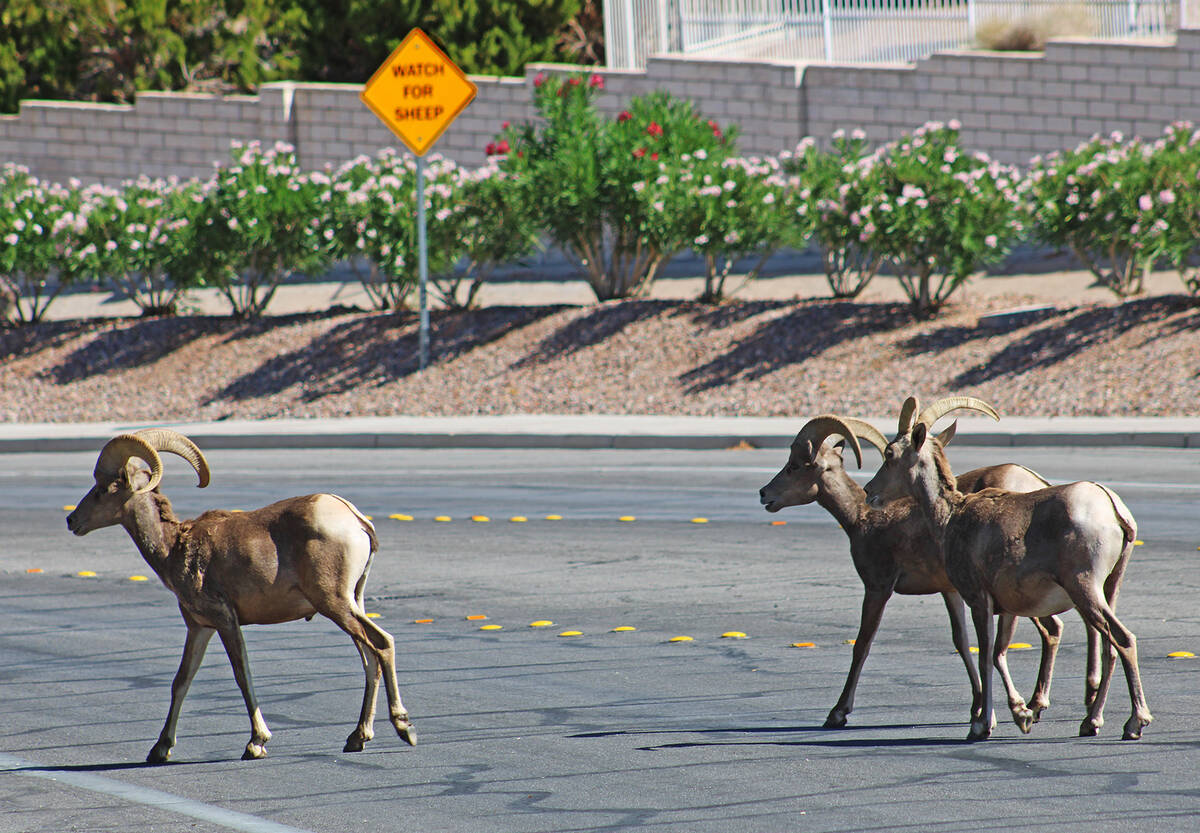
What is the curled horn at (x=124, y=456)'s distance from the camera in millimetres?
6492

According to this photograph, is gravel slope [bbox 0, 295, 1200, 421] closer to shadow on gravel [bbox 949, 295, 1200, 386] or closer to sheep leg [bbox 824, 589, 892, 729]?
shadow on gravel [bbox 949, 295, 1200, 386]

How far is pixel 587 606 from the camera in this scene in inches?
386

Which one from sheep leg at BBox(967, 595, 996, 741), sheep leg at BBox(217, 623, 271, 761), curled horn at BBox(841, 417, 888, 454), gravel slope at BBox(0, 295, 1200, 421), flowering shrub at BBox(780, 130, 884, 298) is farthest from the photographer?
flowering shrub at BBox(780, 130, 884, 298)

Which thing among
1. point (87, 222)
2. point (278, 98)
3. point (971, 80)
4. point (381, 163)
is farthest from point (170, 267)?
point (971, 80)

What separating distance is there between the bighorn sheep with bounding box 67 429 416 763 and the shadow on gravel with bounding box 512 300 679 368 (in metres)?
14.9

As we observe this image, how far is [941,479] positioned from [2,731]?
441 centimetres

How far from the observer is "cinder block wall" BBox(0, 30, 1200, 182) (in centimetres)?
2430

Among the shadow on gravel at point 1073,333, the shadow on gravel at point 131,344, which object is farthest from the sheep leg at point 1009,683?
the shadow on gravel at point 131,344

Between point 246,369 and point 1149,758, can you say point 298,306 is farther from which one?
point 1149,758

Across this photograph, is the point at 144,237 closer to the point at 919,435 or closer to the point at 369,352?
the point at 369,352

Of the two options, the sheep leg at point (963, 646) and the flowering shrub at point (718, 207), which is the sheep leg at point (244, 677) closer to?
the sheep leg at point (963, 646)

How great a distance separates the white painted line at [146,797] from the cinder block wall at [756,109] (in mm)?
A: 21032

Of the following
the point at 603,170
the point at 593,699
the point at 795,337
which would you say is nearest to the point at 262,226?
the point at 603,170

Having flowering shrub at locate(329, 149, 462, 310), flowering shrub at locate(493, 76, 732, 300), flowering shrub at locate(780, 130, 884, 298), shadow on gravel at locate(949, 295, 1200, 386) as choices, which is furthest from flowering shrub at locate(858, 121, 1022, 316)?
flowering shrub at locate(329, 149, 462, 310)
